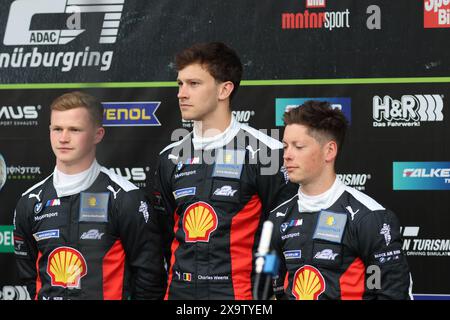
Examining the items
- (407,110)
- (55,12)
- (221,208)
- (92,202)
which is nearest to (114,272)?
(92,202)

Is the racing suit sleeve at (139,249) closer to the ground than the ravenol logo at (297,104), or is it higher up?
closer to the ground

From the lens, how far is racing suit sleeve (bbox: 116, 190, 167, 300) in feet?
13.4

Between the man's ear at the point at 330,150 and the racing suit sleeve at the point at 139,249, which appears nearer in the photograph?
the man's ear at the point at 330,150

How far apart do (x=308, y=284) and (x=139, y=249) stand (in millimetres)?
898

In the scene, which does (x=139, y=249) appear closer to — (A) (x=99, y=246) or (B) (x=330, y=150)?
(A) (x=99, y=246)

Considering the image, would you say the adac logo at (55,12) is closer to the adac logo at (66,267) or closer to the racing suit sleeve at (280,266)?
the adac logo at (66,267)

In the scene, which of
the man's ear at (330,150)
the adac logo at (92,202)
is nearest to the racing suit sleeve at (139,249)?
the adac logo at (92,202)

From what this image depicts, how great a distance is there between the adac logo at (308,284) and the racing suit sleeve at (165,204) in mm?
806

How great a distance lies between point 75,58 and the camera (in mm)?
4887

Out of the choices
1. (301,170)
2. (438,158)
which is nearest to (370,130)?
(438,158)

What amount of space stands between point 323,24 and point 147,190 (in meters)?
1.41

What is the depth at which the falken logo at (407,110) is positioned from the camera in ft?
14.9
